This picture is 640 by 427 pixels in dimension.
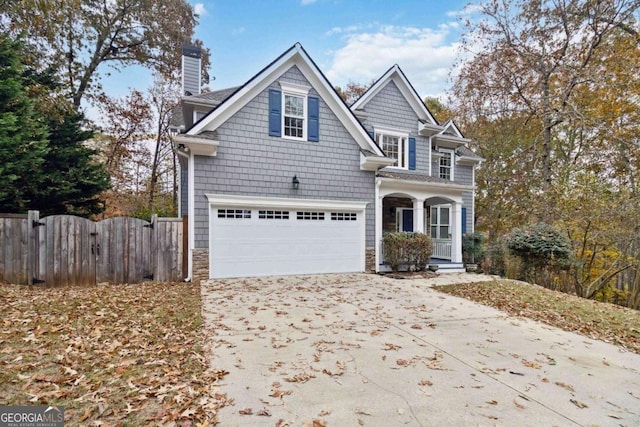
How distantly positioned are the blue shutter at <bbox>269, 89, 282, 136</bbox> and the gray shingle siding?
134mm

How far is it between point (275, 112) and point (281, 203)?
291 centimetres

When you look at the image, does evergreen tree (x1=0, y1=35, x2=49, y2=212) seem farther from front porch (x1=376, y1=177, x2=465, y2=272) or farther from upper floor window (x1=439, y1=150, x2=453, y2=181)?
upper floor window (x1=439, y1=150, x2=453, y2=181)

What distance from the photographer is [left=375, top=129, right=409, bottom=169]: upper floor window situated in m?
13.8

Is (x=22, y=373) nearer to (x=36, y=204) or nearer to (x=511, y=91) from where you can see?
(x=36, y=204)

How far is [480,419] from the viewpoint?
111 inches

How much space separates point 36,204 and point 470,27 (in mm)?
20201

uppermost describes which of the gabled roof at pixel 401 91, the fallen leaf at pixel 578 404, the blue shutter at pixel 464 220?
the gabled roof at pixel 401 91

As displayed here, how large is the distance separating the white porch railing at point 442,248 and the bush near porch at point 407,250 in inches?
99.6

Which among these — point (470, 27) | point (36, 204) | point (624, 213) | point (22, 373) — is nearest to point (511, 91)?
point (470, 27)

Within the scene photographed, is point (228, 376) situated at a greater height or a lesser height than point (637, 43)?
lesser

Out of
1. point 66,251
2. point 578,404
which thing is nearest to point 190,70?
point 66,251

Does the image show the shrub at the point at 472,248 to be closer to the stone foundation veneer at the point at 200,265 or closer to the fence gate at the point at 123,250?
the stone foundation veneer at the point at 200,265

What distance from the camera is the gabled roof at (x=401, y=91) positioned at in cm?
1341
